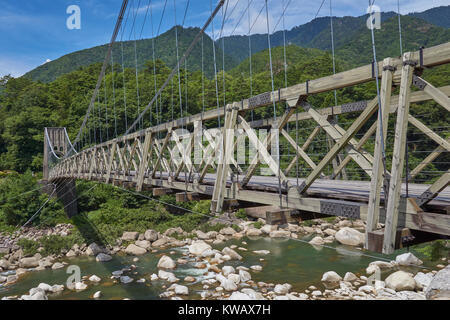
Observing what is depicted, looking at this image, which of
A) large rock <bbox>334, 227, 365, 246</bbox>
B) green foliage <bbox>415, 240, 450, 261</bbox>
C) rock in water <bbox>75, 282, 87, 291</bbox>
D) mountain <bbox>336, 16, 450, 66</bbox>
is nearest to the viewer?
rock in water <bbox>75, 282, 87, 291</bbox>

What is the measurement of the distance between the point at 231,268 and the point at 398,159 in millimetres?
8286

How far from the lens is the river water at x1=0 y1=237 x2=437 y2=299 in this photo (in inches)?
359

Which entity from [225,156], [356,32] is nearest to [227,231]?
[225,156]

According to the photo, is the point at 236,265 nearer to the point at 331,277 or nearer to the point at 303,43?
the point at 331,277

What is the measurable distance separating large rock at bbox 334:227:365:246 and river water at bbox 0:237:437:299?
0.53 m

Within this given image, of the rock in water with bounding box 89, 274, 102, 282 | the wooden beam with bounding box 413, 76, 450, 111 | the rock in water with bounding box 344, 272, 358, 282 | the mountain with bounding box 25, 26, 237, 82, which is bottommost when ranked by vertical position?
the rock in water with bounding box 89, 274, 102, 282

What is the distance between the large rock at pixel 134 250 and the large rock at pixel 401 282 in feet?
26.4

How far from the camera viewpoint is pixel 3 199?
17781 millimetres

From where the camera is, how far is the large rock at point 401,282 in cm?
803

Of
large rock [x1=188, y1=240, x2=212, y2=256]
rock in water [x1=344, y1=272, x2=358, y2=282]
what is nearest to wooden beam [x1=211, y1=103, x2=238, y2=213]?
rock in water [x1=344, y1=272, x2=358, y2=282]

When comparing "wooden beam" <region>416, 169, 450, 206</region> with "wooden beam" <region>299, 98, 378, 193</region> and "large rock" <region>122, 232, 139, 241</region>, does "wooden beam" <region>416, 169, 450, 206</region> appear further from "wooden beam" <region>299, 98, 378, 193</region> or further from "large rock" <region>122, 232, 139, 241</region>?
"large rock" <region>122, 232, 139, 241</region>
